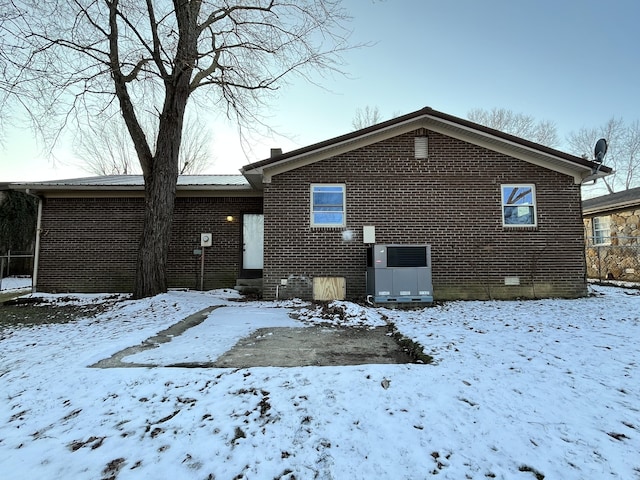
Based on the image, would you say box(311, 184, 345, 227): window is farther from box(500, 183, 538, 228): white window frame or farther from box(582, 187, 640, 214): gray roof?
box(582, 187, 640, 214): gray roof

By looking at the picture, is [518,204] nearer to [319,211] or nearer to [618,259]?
[319,211]

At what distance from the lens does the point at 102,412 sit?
2410mm

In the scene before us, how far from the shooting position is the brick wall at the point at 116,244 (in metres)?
10.1

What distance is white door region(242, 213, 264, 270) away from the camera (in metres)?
10.5

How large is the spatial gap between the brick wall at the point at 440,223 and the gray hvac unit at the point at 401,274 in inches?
36.3

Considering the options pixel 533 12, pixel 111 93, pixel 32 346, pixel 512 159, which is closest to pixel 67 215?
pixel 111 93

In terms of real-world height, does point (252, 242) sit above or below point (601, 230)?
below

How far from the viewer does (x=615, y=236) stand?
1258cm

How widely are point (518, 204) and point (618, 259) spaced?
850cm

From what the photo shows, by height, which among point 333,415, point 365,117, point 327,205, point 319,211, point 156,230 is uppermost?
point 365,117

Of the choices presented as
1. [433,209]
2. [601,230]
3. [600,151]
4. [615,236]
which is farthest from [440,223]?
[601,230]

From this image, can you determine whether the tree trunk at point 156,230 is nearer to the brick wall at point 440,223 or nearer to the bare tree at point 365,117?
the brick wall at point 440,223

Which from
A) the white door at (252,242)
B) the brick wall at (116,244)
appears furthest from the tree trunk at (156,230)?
the white door at (252,242)

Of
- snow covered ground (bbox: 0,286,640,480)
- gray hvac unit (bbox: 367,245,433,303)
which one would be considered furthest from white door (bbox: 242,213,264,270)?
snow covered ground (bbox: 0,286,640,480)
